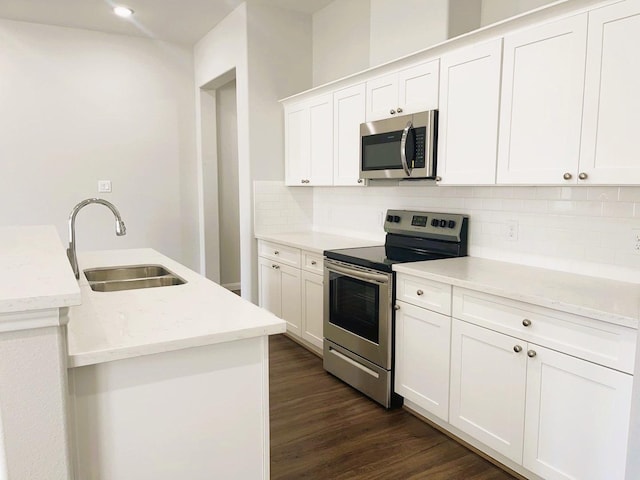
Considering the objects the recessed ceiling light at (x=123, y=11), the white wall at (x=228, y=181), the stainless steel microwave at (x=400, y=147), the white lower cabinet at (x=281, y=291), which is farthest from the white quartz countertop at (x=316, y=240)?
the recessed ceiling light at (x=123, y=11)

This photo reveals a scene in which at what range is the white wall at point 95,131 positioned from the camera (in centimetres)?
458

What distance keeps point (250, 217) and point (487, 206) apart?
224 cm

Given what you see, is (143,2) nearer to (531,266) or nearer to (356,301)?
(356,301)

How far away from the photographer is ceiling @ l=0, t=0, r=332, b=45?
407 cm

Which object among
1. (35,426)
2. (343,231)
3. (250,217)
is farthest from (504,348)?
(250,217)

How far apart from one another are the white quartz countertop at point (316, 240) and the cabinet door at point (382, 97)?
94 centimetres

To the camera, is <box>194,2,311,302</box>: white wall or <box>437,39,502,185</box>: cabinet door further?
<box>194,2,311,302</box>: white wall

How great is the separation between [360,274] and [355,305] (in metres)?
0.22

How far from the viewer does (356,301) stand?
2.96m

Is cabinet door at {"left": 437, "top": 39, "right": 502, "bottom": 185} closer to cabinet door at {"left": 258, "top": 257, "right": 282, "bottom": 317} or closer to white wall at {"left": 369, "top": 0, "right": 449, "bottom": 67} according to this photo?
white wall at {"left": 369, "top": 0, "right": 449, "bottom": 67}

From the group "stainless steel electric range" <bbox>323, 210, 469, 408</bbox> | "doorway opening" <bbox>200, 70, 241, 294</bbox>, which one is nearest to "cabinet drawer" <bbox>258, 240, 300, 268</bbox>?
"stainless steel electric range" <bbox>323, 210, 469, 408</bbox>

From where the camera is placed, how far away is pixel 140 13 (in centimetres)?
431

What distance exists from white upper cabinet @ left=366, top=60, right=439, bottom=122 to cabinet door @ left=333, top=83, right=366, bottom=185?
0.41ft

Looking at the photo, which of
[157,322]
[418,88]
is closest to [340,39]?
[418,88]
